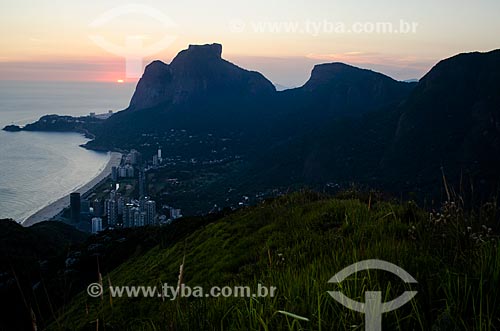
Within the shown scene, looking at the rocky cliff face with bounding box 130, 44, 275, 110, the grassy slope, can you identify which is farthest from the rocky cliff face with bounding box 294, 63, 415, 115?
the grassy slope

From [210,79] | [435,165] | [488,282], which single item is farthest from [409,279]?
[210,79]

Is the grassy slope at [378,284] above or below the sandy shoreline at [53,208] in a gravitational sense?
above

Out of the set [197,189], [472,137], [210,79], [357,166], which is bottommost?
[197,189]

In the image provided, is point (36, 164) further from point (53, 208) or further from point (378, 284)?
point (378, 284)

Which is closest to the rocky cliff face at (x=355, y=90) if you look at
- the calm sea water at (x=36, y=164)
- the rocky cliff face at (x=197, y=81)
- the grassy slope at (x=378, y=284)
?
the rocky cliff face at (x=197, y=81)

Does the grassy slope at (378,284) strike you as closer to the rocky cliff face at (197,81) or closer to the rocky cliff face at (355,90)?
the rocky cliff face at (355,90)

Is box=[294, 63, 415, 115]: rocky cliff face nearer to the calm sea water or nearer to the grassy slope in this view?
the calm sea water

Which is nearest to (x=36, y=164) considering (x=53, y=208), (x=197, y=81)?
(x=53, y=208)

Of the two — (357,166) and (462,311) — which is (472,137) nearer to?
(357,166)
